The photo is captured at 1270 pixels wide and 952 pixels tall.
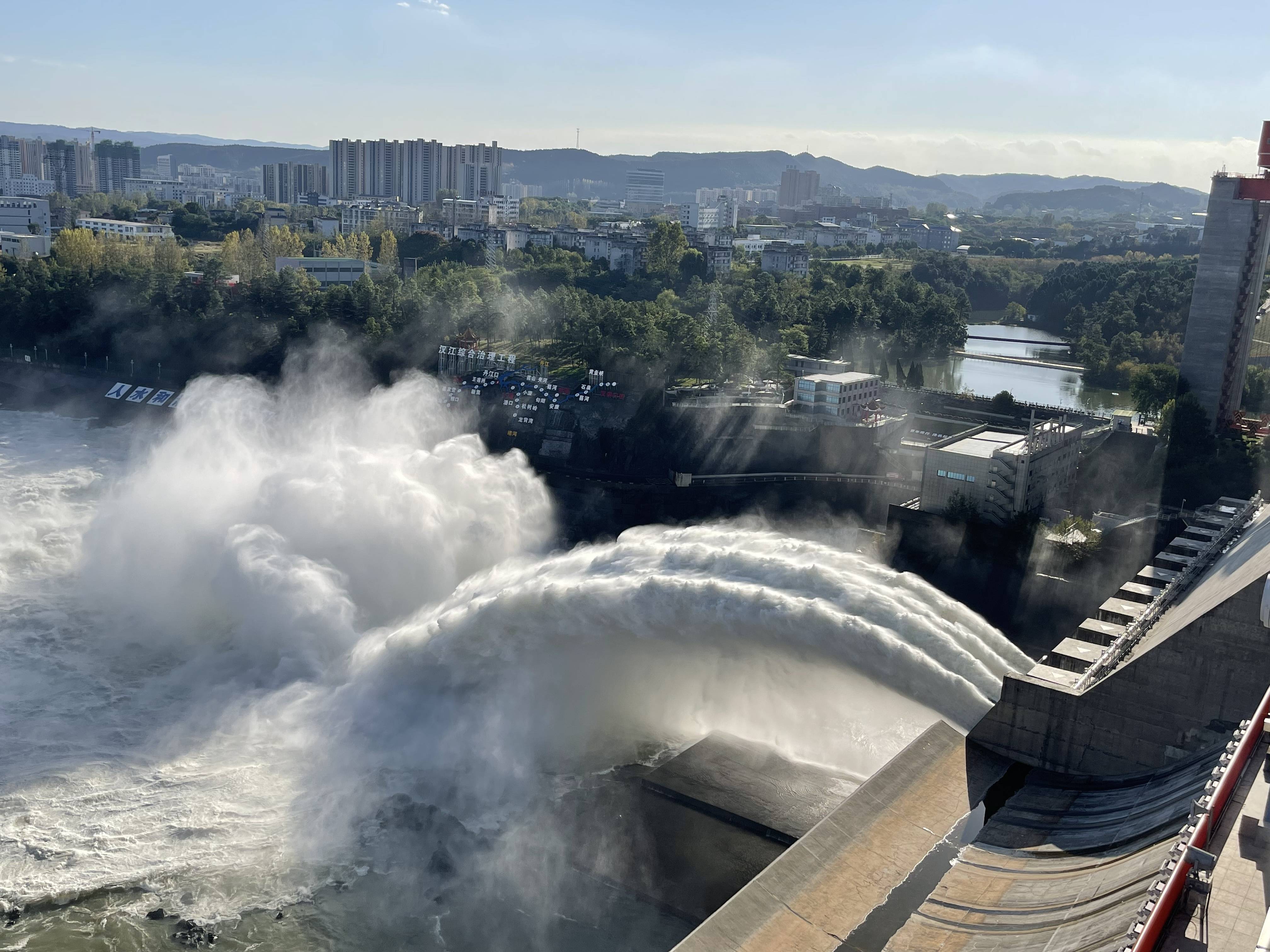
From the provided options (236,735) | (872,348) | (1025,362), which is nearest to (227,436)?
(236,735)

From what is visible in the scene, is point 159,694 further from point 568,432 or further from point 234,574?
point 568,432

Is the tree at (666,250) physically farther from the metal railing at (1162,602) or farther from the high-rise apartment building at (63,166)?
the high-rise apartment building at (63,166)

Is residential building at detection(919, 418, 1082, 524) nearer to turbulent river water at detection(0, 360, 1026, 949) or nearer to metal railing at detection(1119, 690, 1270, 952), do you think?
turbulent river water at detection(0, 360, 1026, 949)

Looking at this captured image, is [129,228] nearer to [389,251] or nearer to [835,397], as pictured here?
[389,251]

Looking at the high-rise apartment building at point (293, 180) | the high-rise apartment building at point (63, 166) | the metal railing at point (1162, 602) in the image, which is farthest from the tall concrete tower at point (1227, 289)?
the high-rise apartment building at point (63, 166)

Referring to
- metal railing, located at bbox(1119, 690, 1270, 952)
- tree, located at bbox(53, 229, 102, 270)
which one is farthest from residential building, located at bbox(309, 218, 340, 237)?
metal railing, located at bbox(1119, 690, 1270, 952)

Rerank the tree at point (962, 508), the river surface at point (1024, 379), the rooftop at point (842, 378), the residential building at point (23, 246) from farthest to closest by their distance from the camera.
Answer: the residential building at point (23, 246) < the river surface at point (1024, 379) < the rooftop at point (842, 378) < the tree at point (962, 508)
